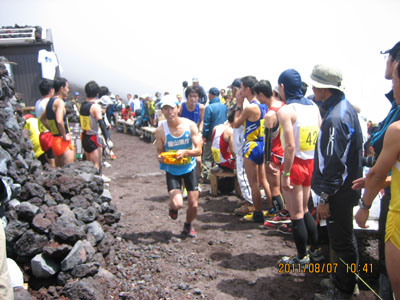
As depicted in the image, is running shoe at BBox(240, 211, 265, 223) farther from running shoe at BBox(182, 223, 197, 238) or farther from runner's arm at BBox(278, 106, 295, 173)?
runner's arm at BBox(278, 106, 295, 173)

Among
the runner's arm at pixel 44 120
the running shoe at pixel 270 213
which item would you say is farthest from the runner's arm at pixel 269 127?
the runner's arm at pixel 44 120

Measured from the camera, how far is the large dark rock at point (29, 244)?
12.0ft

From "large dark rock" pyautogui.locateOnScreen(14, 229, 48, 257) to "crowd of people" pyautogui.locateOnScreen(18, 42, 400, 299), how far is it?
171 cm

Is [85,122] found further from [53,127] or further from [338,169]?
[338,169]

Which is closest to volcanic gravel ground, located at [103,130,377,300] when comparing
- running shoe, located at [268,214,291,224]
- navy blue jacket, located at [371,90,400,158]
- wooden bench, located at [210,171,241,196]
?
running shoe, located at [268,214,291,224]

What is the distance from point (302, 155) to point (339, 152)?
0.96 metres

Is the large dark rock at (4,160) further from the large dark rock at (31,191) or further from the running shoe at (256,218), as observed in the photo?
the running shoe at (256,218)

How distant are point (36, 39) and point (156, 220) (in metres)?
9.65

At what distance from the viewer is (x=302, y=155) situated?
379 cm

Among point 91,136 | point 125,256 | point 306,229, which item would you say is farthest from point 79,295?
point 91,136

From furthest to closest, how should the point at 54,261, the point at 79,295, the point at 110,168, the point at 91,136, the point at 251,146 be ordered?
the point at 110,168 < the point at 91,136 < the point at 251,146 < the point at 54,261 < the point at 79,295

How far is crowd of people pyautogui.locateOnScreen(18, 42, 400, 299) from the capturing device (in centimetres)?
252

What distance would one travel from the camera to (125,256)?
4.40 metres

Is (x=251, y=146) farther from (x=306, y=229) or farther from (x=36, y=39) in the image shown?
(x=36, y=39)
